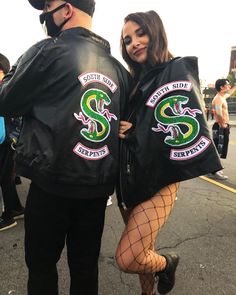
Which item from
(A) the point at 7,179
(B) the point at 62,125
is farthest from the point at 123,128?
(A) the point at 7,179

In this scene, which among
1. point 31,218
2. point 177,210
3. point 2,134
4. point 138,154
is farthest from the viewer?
point 177,210

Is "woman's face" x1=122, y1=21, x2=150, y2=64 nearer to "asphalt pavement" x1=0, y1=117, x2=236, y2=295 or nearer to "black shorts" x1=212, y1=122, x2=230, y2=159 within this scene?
"asphalt pavement" x1=0, y1=117, x2=236, y2=295

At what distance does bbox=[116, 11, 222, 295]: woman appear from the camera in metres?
1.65

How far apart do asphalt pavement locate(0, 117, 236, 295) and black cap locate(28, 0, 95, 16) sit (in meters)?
1.90

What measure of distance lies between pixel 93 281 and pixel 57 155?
0.82 metres

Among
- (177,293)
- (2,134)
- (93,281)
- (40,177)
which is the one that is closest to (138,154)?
(40,177)

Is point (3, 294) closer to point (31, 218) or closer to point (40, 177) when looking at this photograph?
point (31, 218)

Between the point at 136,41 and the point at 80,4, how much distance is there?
442 mm

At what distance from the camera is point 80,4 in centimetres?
153

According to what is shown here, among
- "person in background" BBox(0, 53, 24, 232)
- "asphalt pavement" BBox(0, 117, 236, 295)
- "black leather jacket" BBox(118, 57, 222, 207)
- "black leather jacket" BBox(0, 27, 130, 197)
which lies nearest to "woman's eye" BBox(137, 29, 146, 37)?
"black leather jacket" BBox(118, 57, 222, 207)

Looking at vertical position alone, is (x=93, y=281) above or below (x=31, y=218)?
below

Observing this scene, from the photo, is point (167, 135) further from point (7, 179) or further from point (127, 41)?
point (7, 179)

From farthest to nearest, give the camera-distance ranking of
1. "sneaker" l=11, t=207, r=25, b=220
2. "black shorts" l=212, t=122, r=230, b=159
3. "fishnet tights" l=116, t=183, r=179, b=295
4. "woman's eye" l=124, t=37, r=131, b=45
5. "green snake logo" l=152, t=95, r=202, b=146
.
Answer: "black shorts" l=212, t=122, r=230, b=159 → "sneaker" l=11, t=207, r=25, b=220 → "woman's eye" l=124, t=37, r=131, b=45 → "fishnet tights" l=116, t=183, r=179, b=295 → "green snake logo" l=152, t=95, r=202, b=146

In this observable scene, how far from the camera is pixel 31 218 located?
5.15 feet
